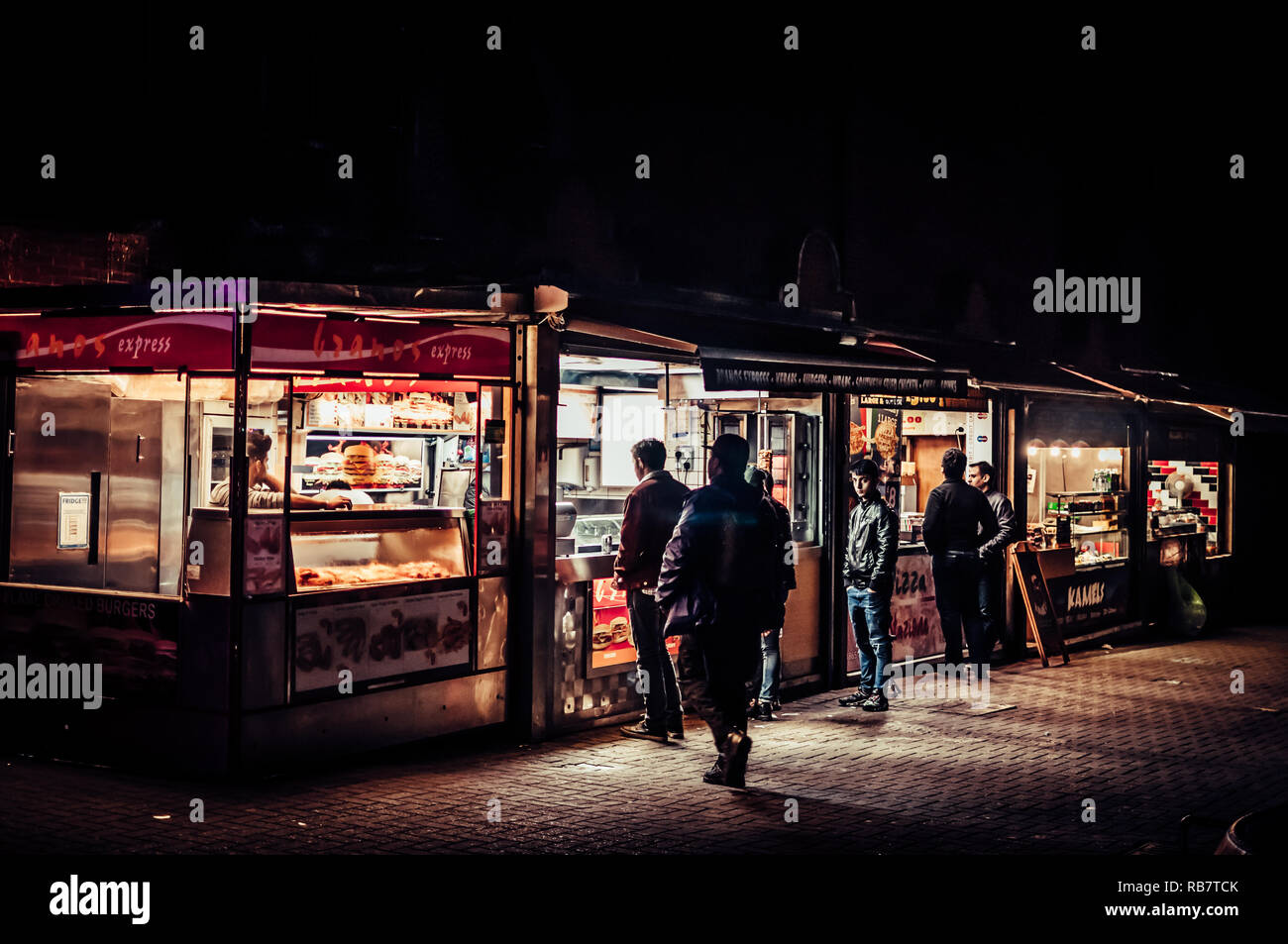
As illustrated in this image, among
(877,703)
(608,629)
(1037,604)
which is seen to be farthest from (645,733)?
(1037,604)

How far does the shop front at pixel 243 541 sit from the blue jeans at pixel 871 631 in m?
3.08

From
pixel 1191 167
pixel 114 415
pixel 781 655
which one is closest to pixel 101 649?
pixel 114 415

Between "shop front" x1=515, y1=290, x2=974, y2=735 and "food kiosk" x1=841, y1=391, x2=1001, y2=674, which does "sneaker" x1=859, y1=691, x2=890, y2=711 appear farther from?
"food kiosk" x1=841, y1=391, x2=1001, y2=674

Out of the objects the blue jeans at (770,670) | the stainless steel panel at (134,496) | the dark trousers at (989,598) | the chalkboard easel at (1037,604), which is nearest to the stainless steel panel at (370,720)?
the stainless steel panel at (134,496)

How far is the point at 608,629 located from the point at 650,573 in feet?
3.52

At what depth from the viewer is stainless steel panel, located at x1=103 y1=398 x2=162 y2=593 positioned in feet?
29.7

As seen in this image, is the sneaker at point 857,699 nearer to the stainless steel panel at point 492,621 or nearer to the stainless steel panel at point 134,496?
the stainless steel panel at point 492,621

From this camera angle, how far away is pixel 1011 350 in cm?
1498

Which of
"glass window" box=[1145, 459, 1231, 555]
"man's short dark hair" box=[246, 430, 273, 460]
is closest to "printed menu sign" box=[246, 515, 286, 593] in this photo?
"man's short dark hair" box=[246, 430, 273, 460]

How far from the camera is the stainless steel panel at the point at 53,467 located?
29.6 ft

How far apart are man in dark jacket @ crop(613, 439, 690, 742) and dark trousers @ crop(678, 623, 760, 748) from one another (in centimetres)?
85

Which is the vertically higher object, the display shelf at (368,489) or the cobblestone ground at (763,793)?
the display shelf at (368,489)

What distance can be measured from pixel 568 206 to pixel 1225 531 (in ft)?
42.3
